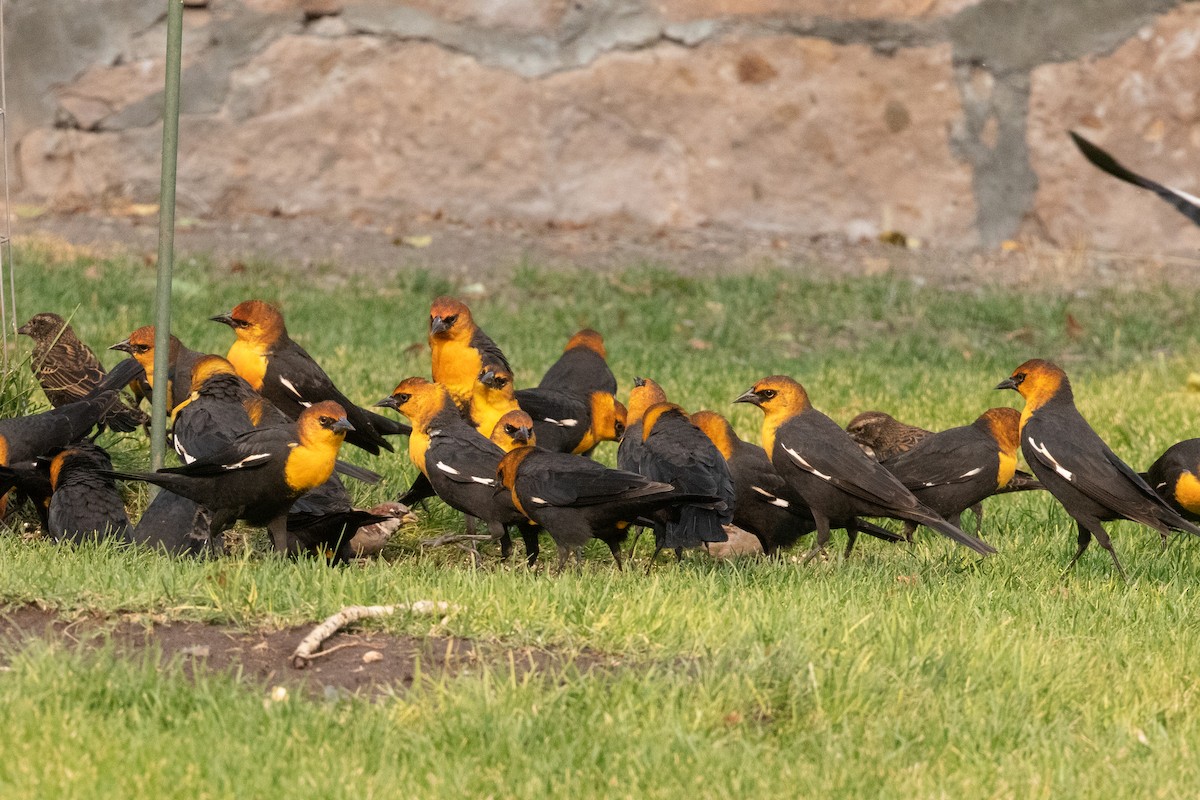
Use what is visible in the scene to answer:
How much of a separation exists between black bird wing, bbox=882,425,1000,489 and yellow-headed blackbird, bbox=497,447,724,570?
1237 millimetres

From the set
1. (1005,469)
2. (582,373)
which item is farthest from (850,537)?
(582,373)

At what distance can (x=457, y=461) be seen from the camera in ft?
21.6

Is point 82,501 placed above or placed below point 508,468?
below

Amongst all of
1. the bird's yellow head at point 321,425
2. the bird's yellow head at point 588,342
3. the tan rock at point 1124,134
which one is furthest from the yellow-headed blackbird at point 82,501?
the tan rock at point 1124,134

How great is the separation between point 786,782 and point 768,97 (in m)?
10.6

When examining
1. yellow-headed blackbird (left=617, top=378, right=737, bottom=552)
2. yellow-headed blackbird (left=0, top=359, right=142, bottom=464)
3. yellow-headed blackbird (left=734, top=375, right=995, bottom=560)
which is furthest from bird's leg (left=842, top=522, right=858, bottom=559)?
yellow-headed blackbird (left=0, top=359, right=142, bottom=464)

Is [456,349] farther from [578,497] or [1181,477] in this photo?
[1181,477]

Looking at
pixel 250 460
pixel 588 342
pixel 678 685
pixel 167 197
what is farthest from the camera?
pixel 588 342

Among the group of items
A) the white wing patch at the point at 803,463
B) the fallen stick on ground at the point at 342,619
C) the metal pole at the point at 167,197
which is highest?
the metal pole at the point at 167,197

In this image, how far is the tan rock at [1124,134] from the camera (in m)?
13.7

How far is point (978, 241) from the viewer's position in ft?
46.6

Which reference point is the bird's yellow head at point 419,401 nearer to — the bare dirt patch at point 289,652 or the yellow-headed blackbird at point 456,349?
the yellow-headed blackbird at point 456,349

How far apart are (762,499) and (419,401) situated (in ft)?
5.23

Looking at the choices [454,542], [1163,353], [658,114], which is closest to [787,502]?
[454,542]
